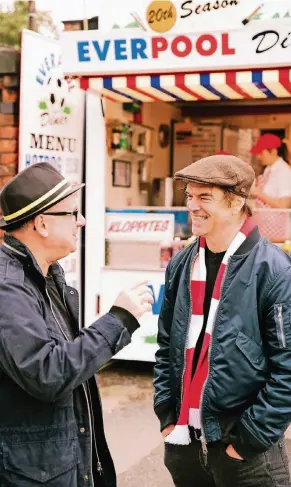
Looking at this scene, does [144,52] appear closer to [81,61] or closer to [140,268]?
[81,61]

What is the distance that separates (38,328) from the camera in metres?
2.04

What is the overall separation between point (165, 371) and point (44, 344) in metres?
0.83

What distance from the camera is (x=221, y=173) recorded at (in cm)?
248

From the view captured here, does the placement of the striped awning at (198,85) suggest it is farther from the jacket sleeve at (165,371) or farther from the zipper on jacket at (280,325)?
the zipper on jacket at (280,325)

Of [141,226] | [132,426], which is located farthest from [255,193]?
[132,426]

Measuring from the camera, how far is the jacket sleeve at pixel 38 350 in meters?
2.00

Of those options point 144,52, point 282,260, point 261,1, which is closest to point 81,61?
point 144,52

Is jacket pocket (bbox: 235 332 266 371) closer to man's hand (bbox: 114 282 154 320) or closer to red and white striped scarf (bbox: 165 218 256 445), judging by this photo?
red and white striped scarf (bbox: 165 218 256 445)

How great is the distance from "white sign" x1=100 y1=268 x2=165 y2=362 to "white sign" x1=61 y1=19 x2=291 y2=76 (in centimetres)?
179

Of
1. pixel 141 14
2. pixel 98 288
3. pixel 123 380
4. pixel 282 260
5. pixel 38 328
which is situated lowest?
pixel 123 380

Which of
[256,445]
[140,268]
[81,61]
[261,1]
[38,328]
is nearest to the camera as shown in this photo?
[38,328]

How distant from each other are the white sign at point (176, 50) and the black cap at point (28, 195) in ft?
12.1

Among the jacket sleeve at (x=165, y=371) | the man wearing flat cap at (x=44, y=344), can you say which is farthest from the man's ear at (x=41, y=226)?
the jacket sleeve at (x=165, y=371)

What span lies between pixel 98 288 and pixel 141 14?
2.45 metres
